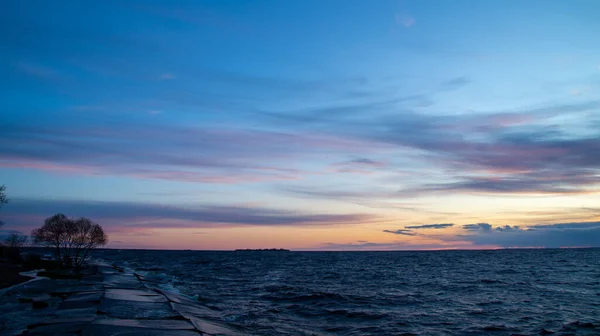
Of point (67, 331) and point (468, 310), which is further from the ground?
point (67, 331)

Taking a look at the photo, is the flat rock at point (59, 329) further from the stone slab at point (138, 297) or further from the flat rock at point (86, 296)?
the stone slab at point (138, 297)

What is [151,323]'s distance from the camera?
27625mm

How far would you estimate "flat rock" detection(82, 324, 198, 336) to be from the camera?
23.2 metres

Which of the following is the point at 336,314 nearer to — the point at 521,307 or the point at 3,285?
the point at 521,307

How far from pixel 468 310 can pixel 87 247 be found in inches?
2834

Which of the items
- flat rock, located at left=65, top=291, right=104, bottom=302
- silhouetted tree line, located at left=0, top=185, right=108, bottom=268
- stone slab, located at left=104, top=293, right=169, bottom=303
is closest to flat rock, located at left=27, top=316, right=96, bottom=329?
flat rock, located at left=65, top=291, right=104, bottom=302

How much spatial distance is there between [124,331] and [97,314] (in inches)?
249

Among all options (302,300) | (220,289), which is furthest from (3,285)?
(302,300)

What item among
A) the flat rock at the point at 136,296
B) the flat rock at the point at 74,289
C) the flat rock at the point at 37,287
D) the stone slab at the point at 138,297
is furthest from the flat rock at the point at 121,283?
the stone slab at the point at 138,297

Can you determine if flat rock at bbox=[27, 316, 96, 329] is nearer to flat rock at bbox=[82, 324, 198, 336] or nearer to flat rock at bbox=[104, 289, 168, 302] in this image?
flat rock at bbox=[82, 324, 198, 336]

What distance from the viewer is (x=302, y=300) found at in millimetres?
49719

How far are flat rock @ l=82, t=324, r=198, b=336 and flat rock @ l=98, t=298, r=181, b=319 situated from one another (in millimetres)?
4543

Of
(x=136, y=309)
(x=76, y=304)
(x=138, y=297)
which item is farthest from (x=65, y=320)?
(x=138, y=297)

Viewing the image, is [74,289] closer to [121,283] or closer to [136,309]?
[121,283]
